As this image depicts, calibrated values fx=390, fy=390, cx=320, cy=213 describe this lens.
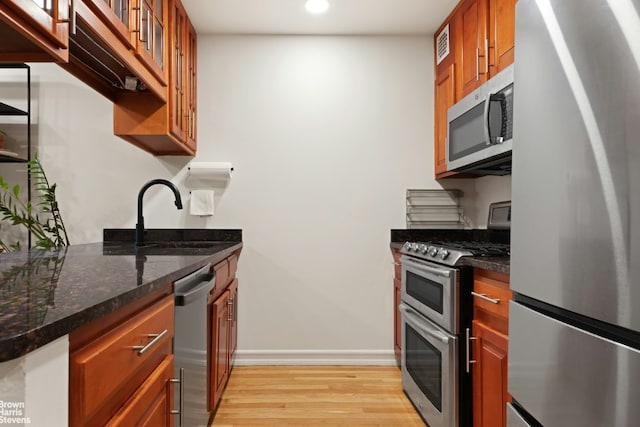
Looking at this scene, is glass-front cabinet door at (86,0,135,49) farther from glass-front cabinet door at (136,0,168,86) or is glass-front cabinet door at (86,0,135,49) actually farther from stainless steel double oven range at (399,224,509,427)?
stainless steel double oven range at (399,224,509,427)

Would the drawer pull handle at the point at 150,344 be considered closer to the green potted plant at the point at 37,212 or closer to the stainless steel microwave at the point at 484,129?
the stainless steel microwave at the point at 484,129

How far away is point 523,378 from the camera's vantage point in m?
1.13

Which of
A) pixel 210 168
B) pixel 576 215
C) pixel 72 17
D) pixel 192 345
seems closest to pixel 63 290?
pixel 192 345

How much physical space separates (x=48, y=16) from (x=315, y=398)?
2.17 metres

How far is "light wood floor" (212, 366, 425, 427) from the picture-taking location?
2.05 m

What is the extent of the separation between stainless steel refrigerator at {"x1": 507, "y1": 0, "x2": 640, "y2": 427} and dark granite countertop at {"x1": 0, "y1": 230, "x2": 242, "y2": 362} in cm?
100

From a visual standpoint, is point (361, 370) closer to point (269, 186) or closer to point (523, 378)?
point (269, 186)

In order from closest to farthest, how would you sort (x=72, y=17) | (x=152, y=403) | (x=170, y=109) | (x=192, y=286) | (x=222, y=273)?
(x=152, y=403) → (x=72, y=17) → (x=192, y=286) → (x=222, y=273) → (x=170, y=109)

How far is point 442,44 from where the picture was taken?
274 cm

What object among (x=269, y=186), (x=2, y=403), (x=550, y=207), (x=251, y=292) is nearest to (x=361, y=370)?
(x=251, y=292)

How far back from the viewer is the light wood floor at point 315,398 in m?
2.05

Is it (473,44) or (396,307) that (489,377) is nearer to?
(396,307)

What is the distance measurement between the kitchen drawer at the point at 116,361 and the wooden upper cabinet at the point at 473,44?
77.8 inches

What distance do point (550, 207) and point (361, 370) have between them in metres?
2.13
